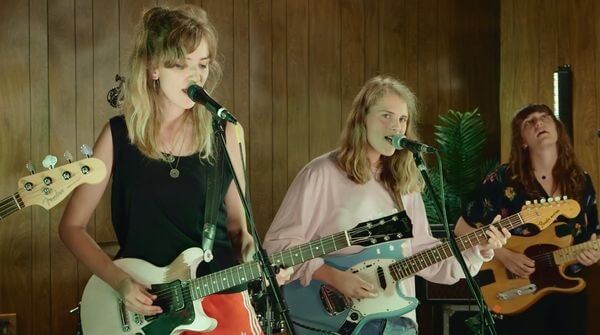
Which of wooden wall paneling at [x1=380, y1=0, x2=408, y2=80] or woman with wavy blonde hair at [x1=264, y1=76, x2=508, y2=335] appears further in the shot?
wooden wall paneling at [x1=380, y1=0, x2=408, y2=80]

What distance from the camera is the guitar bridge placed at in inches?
138

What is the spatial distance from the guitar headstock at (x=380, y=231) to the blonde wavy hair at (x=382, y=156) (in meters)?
0.61

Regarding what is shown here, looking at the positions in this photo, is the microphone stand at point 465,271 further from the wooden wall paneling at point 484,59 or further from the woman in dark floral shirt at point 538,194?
the wooden wall paneling at point 484,59

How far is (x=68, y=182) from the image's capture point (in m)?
3.03

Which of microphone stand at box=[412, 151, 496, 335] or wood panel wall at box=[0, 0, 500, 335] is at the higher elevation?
wood panel wall at box=[0, 0, 500, 335]

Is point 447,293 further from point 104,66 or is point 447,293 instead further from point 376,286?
point 104,66

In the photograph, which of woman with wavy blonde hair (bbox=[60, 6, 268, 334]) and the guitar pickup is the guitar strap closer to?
woman with wavy blonde hair (bbox=[60, 6, 268, 334])

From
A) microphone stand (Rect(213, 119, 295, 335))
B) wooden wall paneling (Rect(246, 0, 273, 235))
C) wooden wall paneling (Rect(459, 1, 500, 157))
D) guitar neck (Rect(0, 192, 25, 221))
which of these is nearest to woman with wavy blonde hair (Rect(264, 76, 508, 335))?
guitar neck (Rect(0, 192, 25, 221))

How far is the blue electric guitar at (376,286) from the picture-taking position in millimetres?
3469

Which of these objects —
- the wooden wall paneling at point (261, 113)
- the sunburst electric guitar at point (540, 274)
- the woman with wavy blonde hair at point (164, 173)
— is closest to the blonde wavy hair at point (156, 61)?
the woman with wavy blonde hair at point (164, 173)

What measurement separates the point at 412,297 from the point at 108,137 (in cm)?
140

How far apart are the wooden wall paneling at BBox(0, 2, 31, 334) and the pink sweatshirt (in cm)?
247

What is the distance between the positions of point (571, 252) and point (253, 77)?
2.55 m

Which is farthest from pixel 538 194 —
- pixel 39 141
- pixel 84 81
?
pixel 39 141
